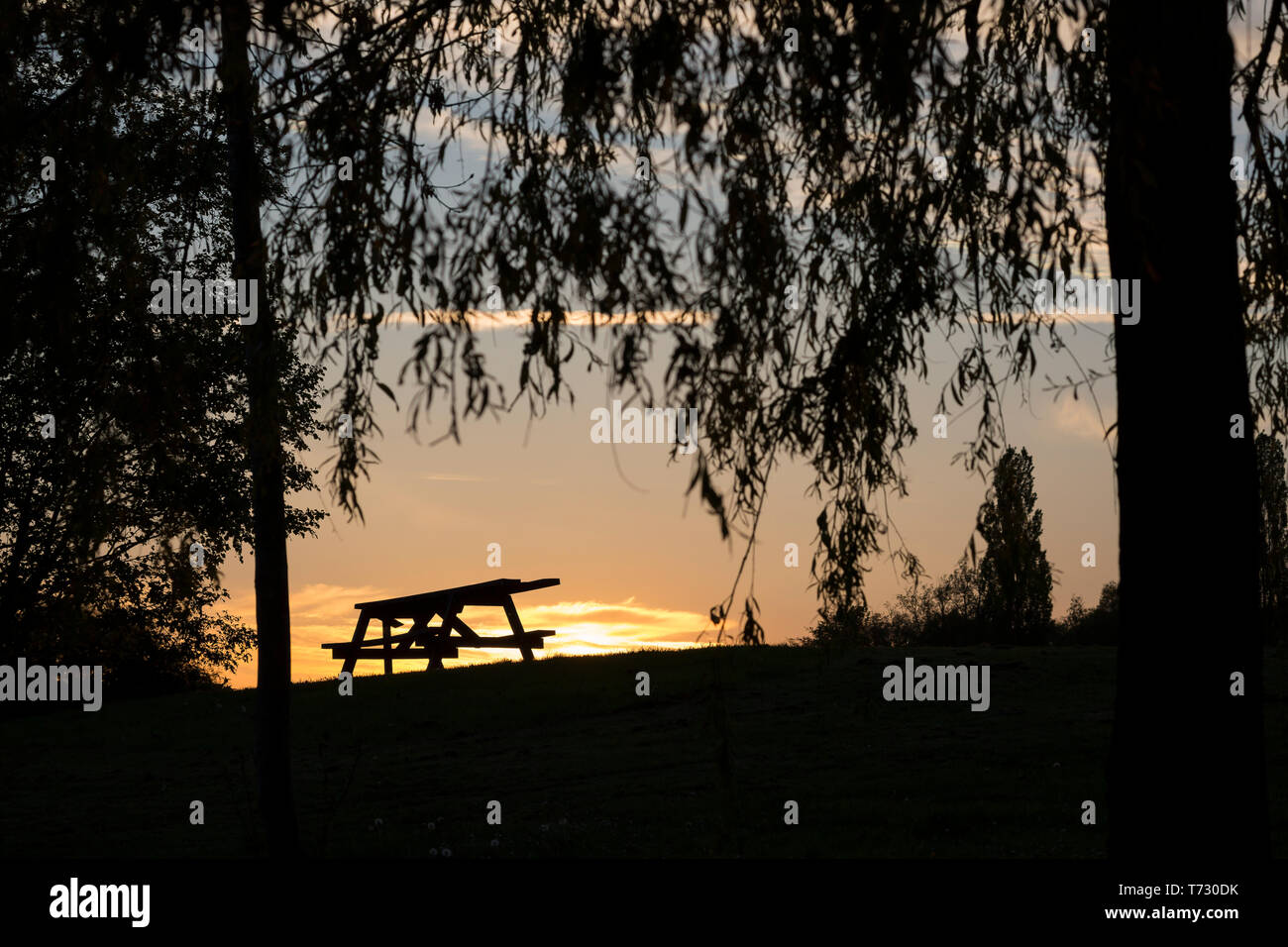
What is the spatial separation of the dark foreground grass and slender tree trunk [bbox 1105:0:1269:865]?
1.82 meters

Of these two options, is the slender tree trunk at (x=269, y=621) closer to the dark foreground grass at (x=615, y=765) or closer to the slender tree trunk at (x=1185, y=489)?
the dark foreground grass at (x=615, y=765)

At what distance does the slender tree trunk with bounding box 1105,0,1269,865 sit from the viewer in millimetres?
5438

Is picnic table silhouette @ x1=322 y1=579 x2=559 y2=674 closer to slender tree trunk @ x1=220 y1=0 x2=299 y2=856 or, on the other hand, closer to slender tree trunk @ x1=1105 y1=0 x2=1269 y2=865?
slender tree trunk @ x1=220 y1=0 x2=299 y2=856

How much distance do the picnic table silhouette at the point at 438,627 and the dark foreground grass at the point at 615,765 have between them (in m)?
0.61

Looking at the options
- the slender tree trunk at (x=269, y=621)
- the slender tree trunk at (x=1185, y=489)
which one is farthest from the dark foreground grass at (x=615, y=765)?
the slender tree trunk at (x=1185, y=489)

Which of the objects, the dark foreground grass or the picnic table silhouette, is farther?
the picnic table silhouette

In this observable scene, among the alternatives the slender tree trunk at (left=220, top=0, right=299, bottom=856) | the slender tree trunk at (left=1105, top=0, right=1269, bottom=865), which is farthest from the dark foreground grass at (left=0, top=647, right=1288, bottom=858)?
the slender tree trunk at (left=1105, top=0, right=1269, bottom=865)

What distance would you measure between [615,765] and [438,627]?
10.2 m

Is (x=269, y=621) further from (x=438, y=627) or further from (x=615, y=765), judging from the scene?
(x=438, y=627)

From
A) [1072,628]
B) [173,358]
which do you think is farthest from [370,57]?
[1072,628]

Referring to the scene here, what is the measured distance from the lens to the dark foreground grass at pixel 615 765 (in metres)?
10.9

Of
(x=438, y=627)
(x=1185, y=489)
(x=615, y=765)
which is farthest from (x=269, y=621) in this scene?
(x=438, y=627)
